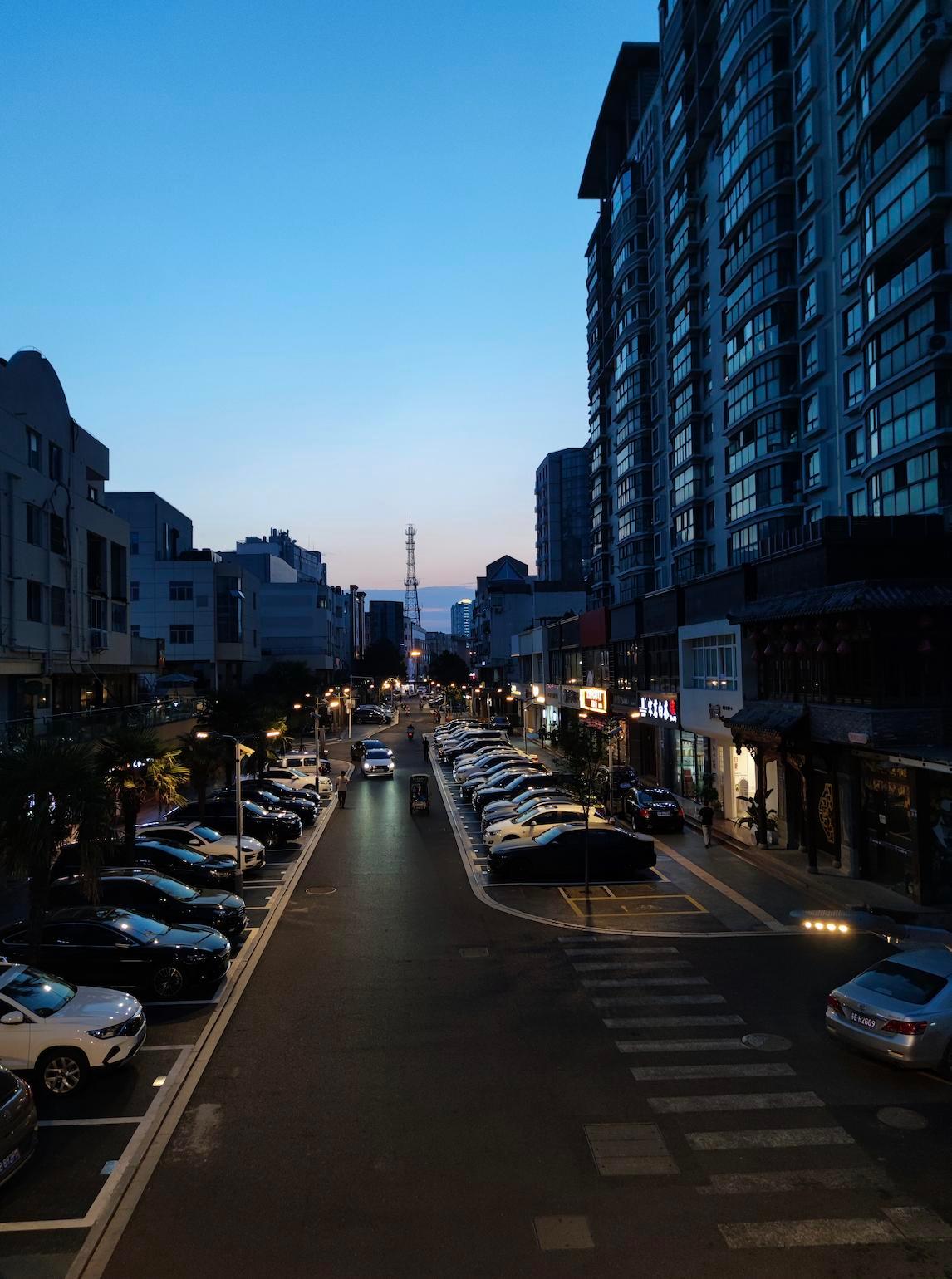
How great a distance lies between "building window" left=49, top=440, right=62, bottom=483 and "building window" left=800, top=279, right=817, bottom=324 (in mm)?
34533

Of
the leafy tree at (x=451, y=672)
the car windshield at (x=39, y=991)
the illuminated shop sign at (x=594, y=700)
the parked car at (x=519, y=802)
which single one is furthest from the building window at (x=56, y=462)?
the leafy tree at (x=451, y=672)

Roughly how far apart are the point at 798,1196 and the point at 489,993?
734 cm

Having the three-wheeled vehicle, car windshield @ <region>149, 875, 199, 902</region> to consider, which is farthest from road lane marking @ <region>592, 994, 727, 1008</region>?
the three-wheeled vehicle

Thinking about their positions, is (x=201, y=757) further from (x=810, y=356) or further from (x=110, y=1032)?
(x=810, y=356)

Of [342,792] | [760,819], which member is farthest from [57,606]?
[760,819]

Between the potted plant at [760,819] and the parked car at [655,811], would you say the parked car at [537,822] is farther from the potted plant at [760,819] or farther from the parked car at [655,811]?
the potted plant at [760,819]

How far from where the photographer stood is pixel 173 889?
66.3 ft

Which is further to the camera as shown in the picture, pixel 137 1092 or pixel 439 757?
pixel 439 757

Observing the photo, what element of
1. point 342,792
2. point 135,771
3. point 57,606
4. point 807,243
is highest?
point 807,243

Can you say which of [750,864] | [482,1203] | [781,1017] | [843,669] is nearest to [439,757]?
[750,864]

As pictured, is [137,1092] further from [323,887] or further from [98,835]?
[323,887]

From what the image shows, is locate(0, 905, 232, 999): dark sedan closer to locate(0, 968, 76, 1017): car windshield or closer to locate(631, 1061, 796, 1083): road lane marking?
locate(0, 968, 76, 1017): car windshield

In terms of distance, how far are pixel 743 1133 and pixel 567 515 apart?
14170 centimetres

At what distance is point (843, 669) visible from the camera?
24859mm
